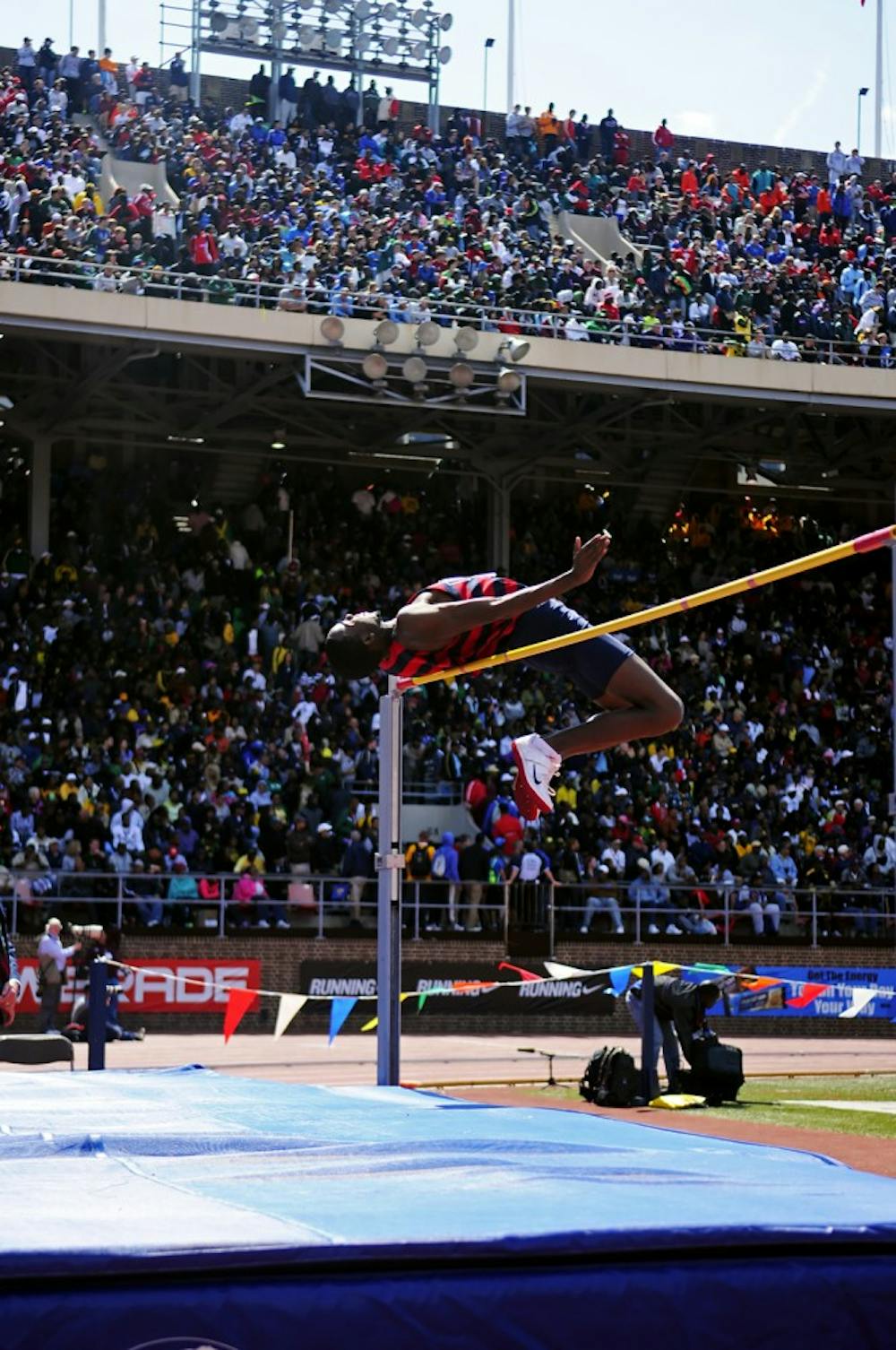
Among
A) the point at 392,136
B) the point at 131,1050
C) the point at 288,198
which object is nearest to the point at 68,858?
the point at 131,1050

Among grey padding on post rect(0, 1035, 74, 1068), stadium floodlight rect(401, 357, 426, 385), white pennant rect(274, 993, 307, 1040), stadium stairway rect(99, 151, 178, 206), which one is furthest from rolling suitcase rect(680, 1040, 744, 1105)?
stadium stairway rect(99, 151, 178, 206)

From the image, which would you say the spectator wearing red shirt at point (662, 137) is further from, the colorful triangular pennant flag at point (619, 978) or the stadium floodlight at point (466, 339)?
the colorful triangular pennant flag at point (619, 978)

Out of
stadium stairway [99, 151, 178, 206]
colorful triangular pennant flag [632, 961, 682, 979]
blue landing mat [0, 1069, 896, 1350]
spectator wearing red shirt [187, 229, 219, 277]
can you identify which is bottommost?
colorful triangular pennant flag [632, 961, 682, 979]

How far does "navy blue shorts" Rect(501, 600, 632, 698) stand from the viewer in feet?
25.0

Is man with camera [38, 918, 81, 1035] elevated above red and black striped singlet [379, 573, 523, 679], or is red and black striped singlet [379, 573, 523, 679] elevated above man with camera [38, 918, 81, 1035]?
red and black striped singlet [379, 573, 523, 679]

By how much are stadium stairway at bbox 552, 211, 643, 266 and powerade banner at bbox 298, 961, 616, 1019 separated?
11.1 meters

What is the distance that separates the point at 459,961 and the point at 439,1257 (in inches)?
677

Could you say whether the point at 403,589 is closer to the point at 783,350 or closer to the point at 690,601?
the point at 783,350

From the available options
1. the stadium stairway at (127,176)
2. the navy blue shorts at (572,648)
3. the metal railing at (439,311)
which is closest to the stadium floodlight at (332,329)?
the metal railing at (439,311)

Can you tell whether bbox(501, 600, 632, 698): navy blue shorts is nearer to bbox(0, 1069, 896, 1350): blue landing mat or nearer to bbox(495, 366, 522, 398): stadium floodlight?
bbox(0, 1069, 896, 1350): blue landing mat

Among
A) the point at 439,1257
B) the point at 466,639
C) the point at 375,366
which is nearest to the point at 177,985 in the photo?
the point at 375,366

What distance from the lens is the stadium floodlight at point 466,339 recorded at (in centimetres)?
2155

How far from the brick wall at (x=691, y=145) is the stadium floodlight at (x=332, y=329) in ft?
23.1

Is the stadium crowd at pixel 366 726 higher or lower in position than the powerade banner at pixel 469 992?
higher
